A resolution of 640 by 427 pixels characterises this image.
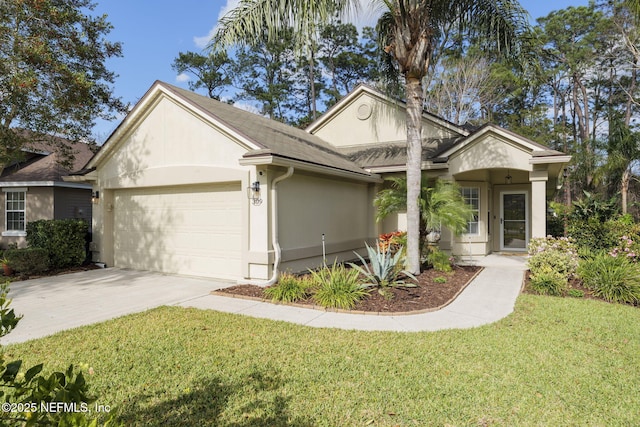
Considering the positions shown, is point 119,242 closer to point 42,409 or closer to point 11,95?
point 11,95

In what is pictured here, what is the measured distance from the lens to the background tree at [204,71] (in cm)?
3159

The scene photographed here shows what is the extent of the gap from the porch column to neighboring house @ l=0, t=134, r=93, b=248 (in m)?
16.5

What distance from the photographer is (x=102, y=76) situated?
535 inches

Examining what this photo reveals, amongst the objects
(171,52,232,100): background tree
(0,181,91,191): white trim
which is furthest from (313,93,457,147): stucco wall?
(171,52,232,100): background tree

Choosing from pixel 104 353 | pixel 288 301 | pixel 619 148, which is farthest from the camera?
pixel 619 148

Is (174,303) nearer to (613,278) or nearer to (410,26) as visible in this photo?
(410,26)

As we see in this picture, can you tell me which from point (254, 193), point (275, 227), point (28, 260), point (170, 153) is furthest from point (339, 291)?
point (28, 260)

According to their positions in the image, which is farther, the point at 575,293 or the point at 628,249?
the point at 628,249

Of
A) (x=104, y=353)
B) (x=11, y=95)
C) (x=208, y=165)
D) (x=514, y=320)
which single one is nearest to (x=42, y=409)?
(x=104, y=353)

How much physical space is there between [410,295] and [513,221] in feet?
30.9

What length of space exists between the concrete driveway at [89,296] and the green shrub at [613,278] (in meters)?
8.38

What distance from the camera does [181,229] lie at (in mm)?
10328

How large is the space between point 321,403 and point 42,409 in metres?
2.48

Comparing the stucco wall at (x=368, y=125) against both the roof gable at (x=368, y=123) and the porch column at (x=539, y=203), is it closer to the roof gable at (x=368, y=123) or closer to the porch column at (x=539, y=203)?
the roof gable at (x=368, y=123)
